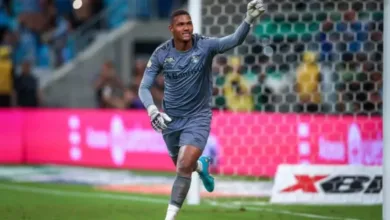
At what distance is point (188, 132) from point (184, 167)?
399mm

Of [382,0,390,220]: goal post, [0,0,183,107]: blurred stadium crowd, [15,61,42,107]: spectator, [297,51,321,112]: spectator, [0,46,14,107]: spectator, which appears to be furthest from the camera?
[0,0,183,107]: blurred stadium crowd

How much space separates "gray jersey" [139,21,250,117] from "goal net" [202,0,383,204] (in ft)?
12.8

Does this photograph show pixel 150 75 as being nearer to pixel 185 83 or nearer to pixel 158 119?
pixel 185 83

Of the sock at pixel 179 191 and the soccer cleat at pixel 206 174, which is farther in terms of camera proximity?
the soccer cleat at pixel 206 174

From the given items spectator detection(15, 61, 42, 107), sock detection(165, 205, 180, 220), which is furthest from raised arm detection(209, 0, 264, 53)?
spectator detection(15, 61, 42, 107)

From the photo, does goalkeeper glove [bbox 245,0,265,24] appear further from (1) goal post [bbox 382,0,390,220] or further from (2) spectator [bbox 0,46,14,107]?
(2) spectator [bbox 0,46,14,107]

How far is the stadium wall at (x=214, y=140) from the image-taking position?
16703mm

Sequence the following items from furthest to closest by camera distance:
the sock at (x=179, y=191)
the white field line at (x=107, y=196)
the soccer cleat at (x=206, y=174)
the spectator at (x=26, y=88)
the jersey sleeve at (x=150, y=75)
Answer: the spectator at (x=26, y=88) < the white field line at (x=107, y=196) < the soccer cleat at (x=206, y=174) < the jersey sleeve at (x=150, y=75) < the sock at (x=179, y=191)

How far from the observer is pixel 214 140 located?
18234mm

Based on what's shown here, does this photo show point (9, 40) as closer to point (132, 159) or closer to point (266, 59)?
point (132, 159)

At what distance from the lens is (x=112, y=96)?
81.6 ft

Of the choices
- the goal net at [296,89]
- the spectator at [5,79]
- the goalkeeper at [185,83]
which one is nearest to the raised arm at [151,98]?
the goalkeeper at [185,83]

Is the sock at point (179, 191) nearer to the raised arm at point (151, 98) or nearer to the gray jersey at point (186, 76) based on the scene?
the raised arm at point (151, 98)

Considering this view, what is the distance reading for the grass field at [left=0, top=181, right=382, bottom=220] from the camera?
13.2 meters
